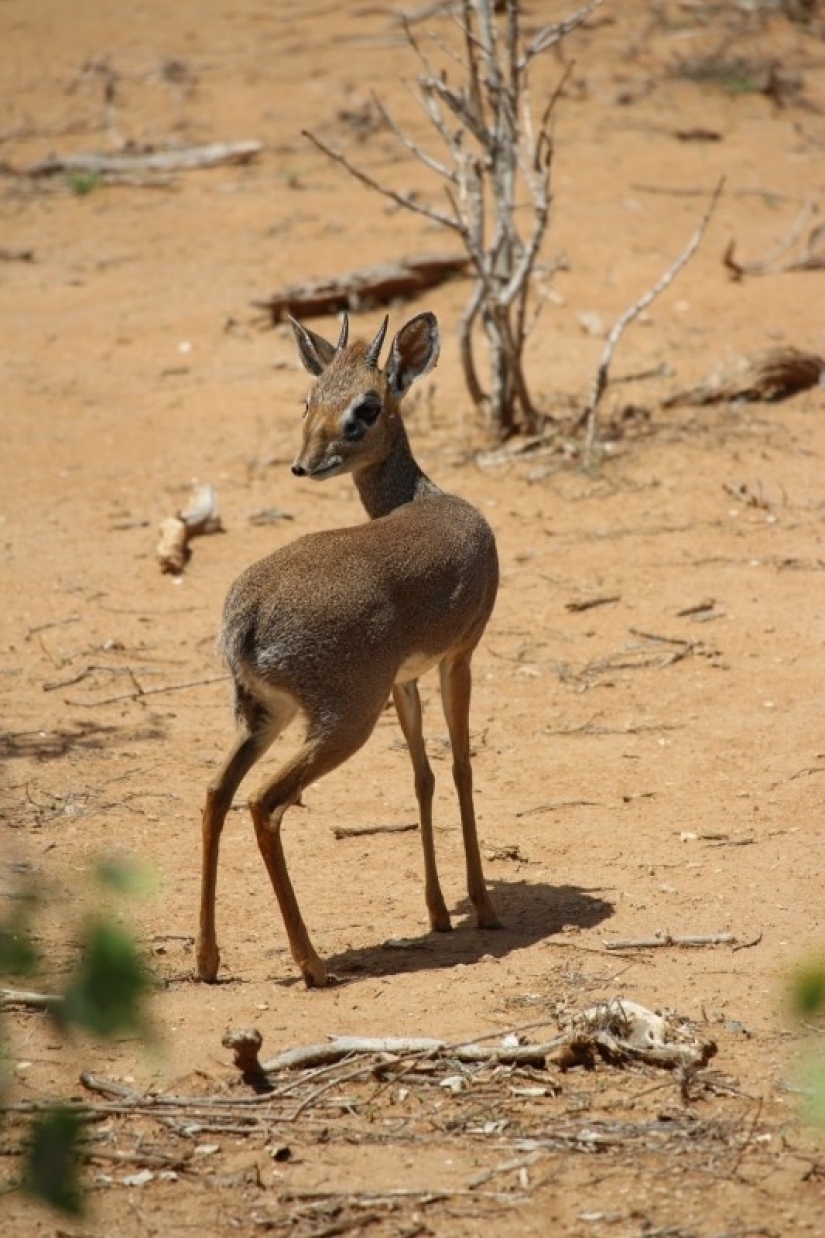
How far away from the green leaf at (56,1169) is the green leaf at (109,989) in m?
0.22

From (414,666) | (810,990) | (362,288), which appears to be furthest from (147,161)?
(810,990)

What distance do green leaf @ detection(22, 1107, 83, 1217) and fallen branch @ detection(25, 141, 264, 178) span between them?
14808mm

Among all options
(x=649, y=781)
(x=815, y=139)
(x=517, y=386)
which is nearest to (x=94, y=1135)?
(x=649, y=781)

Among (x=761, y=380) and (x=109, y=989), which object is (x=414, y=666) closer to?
(x=109, y=989)

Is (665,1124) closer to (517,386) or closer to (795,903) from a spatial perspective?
(795,903)

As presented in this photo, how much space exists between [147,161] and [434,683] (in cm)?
980

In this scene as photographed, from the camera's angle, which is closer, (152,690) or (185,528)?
(152,690)

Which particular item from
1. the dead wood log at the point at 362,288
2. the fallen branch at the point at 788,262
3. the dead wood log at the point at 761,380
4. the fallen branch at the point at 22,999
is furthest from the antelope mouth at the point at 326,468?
the fallen branch at the point at 788,262

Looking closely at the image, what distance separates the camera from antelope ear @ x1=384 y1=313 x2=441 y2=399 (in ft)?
21.9

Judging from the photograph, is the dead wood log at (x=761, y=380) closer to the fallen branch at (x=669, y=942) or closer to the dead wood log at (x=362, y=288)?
the dead wood log at (x=362, y=288)

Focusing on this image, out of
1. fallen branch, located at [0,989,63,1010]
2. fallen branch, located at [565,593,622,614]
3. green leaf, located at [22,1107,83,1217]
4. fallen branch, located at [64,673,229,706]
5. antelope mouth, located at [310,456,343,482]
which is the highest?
green leaf, located at [22,1107,83,1217]

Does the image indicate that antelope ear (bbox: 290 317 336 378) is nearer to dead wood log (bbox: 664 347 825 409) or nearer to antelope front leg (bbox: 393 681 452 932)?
antelope front leg (bbox: 393 681 452 932)

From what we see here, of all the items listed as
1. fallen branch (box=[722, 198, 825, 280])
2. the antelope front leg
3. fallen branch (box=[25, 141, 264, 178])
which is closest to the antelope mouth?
the antelope front leg

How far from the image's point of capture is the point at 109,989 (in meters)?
2.28
